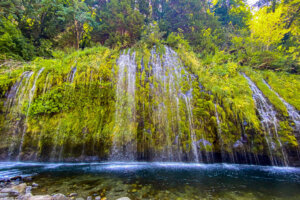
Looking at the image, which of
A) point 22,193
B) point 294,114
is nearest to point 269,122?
point 294,114

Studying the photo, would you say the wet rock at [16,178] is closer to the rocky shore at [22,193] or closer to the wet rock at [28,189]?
the rocky shore at [22,193]

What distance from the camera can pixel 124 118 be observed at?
588 cm

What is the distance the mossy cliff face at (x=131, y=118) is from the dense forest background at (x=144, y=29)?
3877 mm

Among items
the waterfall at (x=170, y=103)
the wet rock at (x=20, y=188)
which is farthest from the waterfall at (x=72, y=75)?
the wet rock at (x=20, y=188)

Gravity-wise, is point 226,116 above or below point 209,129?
above

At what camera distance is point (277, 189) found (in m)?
3.49

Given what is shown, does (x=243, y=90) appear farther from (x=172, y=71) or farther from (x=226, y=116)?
(x=172, y=71)

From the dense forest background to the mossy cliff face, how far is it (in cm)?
388

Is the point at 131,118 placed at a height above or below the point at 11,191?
above

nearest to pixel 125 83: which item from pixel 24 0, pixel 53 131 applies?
pixel 53 131

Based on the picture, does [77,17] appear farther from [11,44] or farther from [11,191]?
[11,191]

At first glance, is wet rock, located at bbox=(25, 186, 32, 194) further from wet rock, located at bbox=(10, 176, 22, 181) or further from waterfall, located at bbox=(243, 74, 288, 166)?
waterfall, located at bbox=(243, 74, 288, 166)

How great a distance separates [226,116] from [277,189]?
300 centimetres

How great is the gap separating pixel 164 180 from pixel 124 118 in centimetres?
294
